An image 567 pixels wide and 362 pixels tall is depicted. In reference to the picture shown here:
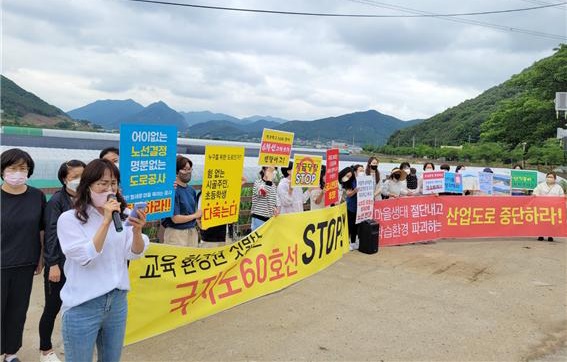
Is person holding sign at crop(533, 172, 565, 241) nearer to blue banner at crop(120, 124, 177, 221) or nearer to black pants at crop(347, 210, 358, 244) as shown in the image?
black pants at crop(347, 210, 358, 244)

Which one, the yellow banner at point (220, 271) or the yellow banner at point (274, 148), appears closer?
the yellow banner at point (220, 271)

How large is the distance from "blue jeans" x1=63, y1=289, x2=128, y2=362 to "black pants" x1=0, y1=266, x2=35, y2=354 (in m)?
1.23

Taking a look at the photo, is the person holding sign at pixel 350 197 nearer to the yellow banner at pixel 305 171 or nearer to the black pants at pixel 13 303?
the yellow banner at pixel 305 171

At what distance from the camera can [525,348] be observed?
3.83 meters

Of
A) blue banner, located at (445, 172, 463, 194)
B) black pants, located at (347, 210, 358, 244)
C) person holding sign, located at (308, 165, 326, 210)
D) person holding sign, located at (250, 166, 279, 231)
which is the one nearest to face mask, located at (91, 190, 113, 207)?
person holding sign, located at (250, 166, 279, 231)

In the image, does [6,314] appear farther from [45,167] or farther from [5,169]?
[45,167]

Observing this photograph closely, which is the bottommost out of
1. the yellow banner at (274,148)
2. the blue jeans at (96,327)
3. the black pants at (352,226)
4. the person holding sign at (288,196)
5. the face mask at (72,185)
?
the black pants at (352,226)

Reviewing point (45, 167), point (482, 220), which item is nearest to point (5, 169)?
point (45, 167)

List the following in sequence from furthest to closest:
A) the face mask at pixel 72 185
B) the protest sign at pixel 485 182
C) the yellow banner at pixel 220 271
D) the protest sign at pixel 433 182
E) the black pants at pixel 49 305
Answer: the protest sign at pixel 485 182
the protest sign at pixel 433 182
the yellow banner at pixel 220 271
the black pants at pixel 49 305
the face mask at pixel 72 185

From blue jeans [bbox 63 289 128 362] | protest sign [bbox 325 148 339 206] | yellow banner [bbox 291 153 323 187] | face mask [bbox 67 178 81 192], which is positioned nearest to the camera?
blue jeans [bbox 63 289 128 362]

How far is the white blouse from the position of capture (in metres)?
2.01

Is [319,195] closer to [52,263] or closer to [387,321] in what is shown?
[387,321]

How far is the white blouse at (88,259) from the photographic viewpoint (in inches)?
79.0

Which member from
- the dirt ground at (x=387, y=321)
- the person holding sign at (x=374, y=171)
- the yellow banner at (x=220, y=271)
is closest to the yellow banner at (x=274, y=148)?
the yellow banner at (x=220, y=271)
